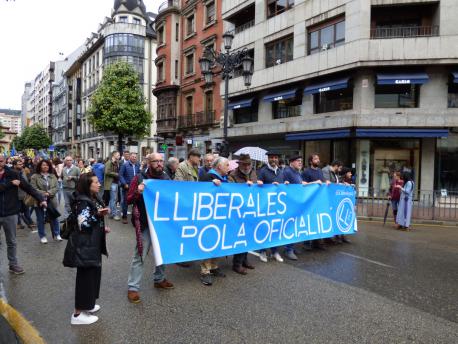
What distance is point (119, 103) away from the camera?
31.0m

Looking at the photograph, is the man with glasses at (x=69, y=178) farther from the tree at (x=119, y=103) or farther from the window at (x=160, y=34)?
the window at (x=160, y=34)

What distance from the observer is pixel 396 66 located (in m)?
16.6

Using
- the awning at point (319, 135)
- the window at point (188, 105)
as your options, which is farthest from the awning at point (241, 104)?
the window at point (188, 105)

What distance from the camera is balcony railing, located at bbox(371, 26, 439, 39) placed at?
662 inches

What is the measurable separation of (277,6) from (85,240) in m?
21.6

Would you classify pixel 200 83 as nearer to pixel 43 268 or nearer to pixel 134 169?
pixel 134 169

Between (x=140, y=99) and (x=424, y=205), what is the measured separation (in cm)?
2603

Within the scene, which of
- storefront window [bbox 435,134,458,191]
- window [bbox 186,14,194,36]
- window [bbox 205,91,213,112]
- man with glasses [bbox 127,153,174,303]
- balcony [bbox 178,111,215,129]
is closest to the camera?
man with glasses [bbox 127,153,174,303]

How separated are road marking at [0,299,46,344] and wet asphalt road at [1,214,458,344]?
0.26 ft

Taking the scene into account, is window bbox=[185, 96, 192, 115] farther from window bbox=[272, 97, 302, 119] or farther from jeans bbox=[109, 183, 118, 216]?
jeans bbox=[109, 183, 118, 216]

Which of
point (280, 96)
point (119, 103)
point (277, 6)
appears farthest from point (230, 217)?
point (119, 103)

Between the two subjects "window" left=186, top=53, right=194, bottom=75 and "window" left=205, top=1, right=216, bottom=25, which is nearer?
"window" left=205, top=1, right=216, bottom=25

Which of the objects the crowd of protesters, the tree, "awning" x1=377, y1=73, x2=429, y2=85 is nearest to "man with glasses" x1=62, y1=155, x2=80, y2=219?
the crowd of protesters

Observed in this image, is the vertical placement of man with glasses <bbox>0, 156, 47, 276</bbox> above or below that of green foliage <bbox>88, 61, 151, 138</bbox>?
below
